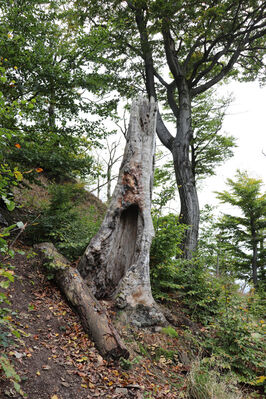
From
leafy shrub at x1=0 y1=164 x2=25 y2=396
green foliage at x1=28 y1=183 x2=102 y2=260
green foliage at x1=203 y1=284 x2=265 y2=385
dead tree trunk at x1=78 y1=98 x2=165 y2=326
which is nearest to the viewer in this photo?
leafy shrub at x1=0 y1=164 x2=25 y2=396

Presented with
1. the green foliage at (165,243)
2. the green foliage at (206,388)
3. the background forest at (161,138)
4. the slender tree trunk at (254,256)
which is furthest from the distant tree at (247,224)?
the green foliage at (206,388)

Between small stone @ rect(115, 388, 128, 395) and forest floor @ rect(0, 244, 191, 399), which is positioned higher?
forest floor @ rect(0, 244, 191, 399)

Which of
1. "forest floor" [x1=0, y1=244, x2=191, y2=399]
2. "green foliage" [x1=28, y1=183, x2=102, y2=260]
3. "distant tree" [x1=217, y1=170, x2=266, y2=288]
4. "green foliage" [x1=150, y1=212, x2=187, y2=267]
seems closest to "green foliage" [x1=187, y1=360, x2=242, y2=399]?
"forest floor" [x1=0, y1=244, x2=191, y2=399]

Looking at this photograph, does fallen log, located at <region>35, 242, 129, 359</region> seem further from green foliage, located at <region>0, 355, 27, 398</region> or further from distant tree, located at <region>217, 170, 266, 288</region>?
distant tree, located at <region>217, 170, 266, 288</region>

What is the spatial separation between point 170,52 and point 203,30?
1823 mm

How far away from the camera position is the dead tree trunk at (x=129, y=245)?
14.4 feet

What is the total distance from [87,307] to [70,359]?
29.8 inches

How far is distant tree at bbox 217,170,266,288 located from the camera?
12.8 m

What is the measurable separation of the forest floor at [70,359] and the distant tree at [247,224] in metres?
10.0

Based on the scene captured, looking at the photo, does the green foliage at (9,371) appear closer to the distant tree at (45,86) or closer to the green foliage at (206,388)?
the green foliage at (206,388)

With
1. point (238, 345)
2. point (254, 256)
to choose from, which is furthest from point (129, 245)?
point (254, 256)

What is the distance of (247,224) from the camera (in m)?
13.4

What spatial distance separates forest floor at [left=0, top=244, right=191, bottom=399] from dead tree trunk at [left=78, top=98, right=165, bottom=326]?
1.55 ft

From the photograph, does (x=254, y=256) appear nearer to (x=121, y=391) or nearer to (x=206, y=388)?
(x=206, y=388)
